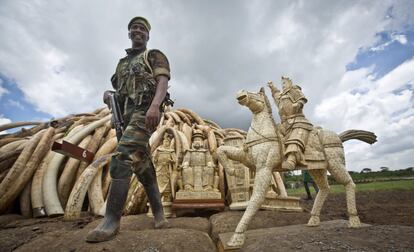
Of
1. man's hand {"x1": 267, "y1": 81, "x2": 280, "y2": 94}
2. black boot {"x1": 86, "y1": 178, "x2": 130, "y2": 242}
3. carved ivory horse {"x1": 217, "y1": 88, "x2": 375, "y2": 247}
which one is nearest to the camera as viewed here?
black boot {"x1": 86, "y1": 178, "x2": 130, "y2": 242}

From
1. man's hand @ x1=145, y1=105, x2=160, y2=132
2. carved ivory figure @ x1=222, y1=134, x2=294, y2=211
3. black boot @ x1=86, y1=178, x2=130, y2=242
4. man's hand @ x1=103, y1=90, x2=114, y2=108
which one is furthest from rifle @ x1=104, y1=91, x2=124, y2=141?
carved ivory figure @ x1=222, y1=134, x2=294, y2=211

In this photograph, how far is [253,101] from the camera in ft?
10.4

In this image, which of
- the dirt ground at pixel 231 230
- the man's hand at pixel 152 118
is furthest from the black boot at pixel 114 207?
the man's hand at pixel 152 118

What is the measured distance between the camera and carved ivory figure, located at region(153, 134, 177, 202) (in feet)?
14.5

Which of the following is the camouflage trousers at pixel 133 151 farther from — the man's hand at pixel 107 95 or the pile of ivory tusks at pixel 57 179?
the pile of ivory tusks at pixel 57 179

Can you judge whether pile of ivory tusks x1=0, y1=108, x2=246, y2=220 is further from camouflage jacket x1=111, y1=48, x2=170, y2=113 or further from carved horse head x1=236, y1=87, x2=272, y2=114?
carved horse head x1=236, y1=87, x2=272, y2=114

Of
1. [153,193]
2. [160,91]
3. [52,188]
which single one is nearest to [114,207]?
[153,193]

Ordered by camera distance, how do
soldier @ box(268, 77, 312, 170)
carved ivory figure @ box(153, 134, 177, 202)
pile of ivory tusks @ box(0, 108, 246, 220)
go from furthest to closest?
1. pile of ivory tusks @ box(0, 108, 246, 220)
2. carved ivory figure @ box(153, 134, 177, 202)
3. soldier @ box(268, 77, 312, 170)

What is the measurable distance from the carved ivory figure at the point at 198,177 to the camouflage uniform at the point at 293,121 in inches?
76.3

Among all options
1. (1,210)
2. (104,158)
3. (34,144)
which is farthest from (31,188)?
(104,158)

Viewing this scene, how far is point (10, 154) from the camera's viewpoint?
218 inches

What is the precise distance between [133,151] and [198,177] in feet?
6.87

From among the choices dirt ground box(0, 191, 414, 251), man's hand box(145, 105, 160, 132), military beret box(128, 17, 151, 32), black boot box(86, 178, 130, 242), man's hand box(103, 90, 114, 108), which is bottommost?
dirt ground box(0, 191, 414, 251)

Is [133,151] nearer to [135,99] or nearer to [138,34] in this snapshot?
[135,99]
